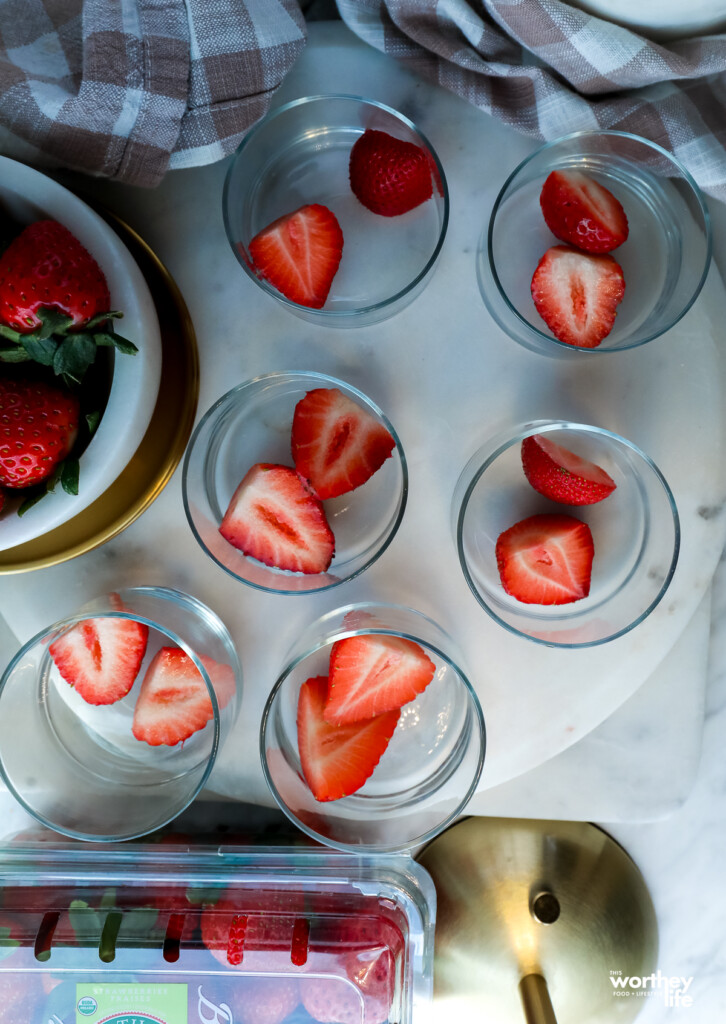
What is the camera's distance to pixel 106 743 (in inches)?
34.2

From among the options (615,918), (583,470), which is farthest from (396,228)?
(615,918)

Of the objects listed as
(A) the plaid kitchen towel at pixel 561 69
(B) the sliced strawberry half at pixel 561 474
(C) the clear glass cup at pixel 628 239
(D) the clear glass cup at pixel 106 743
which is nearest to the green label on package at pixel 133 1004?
(D) the clear glass cup at pixel 106 743

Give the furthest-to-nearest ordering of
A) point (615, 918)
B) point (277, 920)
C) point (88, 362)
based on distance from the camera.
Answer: point (615, 918) < point (277, 920) < point (88, 362)

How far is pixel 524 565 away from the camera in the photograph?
2.67ft

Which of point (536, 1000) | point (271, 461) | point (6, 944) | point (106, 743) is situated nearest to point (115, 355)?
point (271, 461)

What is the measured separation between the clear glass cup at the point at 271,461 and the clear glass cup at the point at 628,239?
20 cm

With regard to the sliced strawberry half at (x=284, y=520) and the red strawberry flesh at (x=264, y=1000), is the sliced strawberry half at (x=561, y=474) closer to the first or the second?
the sliced strawberry half at (x=284, y=520)

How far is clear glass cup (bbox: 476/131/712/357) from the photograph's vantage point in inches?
32.7

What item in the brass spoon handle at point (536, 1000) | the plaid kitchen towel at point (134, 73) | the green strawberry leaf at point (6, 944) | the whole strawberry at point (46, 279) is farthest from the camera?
the brass spoon handle at point (536, 1000)

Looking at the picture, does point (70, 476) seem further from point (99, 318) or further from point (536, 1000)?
point (536, 1000)

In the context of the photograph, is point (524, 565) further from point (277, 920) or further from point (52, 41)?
point (52, 41)

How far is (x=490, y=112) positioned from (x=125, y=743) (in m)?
0.79

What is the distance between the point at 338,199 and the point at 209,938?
2.69ft

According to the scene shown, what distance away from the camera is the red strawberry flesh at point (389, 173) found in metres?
0.79
